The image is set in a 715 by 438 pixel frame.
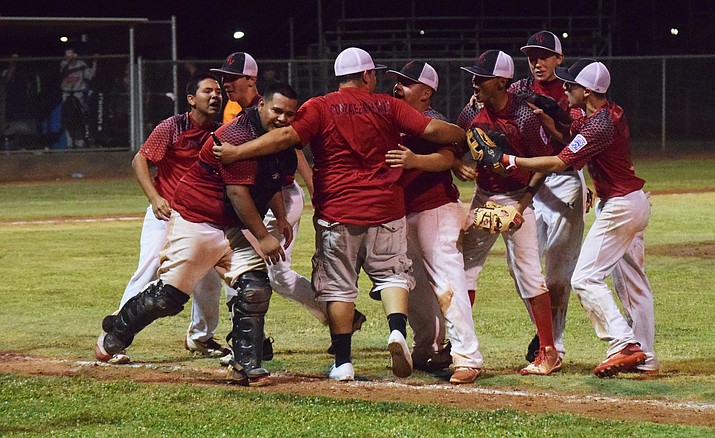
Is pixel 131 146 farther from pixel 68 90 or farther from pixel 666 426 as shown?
pixel 666 426

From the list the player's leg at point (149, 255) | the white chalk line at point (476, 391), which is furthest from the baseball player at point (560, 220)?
the player's leg at point (149, 255)

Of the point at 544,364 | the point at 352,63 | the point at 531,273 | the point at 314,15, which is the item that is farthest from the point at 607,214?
the point at 314,15

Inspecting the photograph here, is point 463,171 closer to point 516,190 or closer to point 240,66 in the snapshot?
point 516,190

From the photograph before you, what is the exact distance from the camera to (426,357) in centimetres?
757

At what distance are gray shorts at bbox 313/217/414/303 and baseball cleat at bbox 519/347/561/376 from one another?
0.94 metres

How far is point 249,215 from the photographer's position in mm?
6699

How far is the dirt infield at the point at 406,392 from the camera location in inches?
244

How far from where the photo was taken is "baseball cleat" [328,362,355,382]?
22.9 ft

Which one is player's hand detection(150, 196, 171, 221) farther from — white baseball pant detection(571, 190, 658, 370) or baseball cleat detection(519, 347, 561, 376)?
white baseball pant detection(571, 190, 658, 370)

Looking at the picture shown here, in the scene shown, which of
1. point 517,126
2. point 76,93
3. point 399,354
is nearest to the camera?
point 399,354

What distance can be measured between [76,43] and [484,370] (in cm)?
2229

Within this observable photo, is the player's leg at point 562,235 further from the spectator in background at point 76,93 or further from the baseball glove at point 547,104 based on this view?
the spectator in background at point 76,93

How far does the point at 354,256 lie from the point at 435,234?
57 cm

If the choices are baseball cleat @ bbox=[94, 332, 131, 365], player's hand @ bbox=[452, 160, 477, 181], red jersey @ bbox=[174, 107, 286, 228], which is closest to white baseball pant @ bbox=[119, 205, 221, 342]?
baseball cleat @ bbox=[94, 332, 131, 365]
